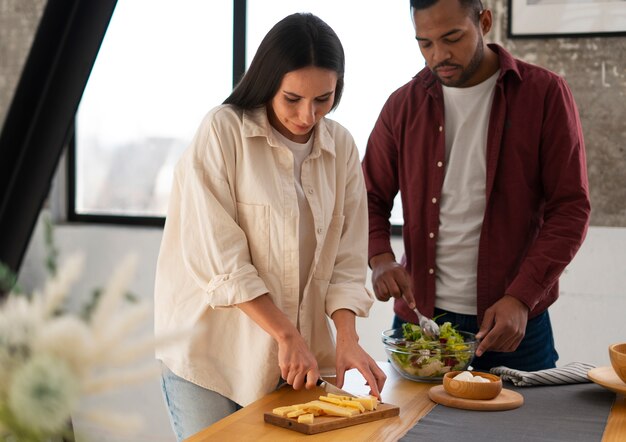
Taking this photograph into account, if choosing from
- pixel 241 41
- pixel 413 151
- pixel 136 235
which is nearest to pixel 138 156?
pixel 136 235

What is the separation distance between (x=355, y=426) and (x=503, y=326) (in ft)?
1.74

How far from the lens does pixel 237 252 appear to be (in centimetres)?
164

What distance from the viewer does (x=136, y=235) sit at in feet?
13.7

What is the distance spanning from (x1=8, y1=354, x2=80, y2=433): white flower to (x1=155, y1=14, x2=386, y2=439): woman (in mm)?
1206

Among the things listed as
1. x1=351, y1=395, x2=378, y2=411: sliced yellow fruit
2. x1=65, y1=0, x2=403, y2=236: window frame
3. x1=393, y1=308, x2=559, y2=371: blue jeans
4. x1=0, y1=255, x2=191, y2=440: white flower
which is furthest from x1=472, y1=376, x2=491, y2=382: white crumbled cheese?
x1=65, y1=0, x2=403, y2=236: window frame

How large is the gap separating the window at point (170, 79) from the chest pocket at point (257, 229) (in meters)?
2.14

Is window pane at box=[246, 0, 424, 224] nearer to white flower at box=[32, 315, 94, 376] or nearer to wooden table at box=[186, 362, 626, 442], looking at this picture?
wooden table at box=[186, 362, 626, 442]

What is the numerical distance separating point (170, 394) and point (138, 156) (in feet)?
8.96

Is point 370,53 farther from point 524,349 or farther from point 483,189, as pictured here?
point 524,349

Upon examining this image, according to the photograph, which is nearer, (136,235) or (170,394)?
(170,394)

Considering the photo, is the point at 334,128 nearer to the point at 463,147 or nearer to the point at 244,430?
the point at 463,147

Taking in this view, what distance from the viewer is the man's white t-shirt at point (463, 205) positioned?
207 cm

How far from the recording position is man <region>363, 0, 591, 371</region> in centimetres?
201

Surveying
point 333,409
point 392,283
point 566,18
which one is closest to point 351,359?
point 333,409
